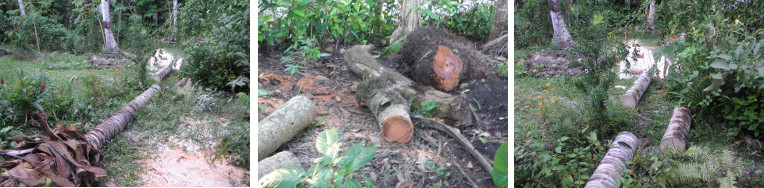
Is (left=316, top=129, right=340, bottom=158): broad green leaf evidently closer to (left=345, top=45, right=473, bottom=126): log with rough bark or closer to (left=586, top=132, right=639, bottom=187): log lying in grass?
(left=345, top=45, right=473, bottom=126): log with rough bark

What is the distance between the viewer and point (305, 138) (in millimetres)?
2158

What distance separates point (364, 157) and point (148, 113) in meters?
1.69

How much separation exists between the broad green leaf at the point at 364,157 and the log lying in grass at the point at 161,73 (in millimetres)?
1678

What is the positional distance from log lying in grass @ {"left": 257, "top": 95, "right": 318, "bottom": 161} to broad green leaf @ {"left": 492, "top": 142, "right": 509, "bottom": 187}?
85 centimetres

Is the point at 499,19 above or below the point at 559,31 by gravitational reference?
above

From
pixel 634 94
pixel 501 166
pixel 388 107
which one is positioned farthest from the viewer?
pixel 634 94

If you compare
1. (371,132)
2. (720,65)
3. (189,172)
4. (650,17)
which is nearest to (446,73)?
(371,132)

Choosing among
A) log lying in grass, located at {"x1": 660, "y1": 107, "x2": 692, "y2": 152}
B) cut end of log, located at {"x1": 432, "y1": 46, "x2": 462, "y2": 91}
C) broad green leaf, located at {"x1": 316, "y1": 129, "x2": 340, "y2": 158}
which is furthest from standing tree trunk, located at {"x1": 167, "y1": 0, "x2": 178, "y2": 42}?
log lying in grass, located at {"x1": 660, "y1": 107, "x2": 692, "y2": 152}

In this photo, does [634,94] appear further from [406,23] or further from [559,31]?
[406,23]

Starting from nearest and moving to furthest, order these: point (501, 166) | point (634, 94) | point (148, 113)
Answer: point (501, 166) → point (148, 113) → point (634, 94)

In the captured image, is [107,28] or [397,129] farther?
[107,28]

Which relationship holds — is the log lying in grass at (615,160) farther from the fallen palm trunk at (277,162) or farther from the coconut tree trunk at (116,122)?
the coconut tree trunk at (116,122)

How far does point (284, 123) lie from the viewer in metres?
2.13

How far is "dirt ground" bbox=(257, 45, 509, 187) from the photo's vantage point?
2.16 m
